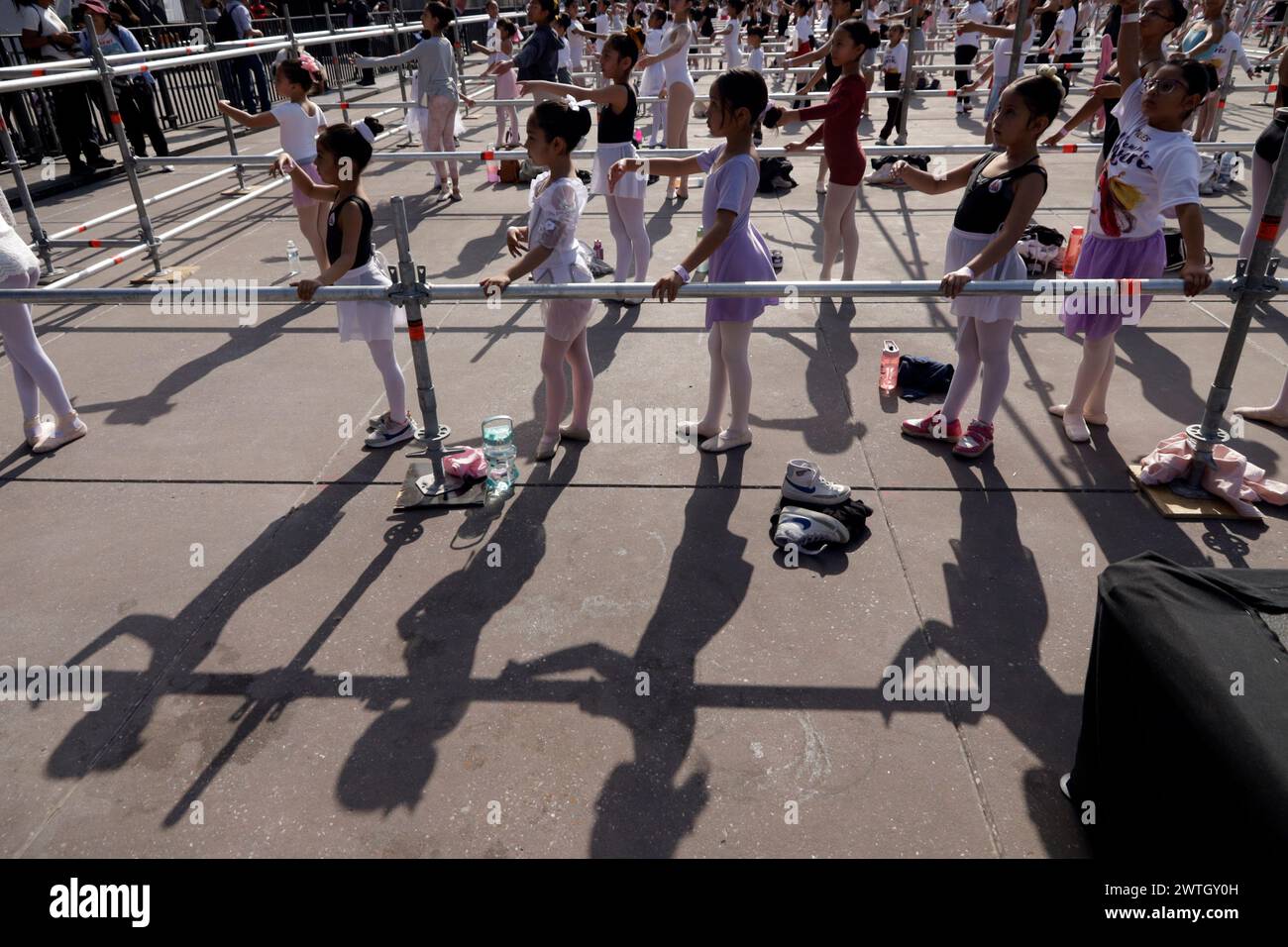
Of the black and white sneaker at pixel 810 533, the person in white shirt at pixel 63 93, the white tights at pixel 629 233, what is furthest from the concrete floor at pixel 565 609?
the person in white shirt at pixel 63 93

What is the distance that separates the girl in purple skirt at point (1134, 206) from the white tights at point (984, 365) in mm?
502

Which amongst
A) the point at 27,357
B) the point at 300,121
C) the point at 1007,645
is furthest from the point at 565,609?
the point at 300,121

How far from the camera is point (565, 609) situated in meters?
3.60

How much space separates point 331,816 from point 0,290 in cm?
326

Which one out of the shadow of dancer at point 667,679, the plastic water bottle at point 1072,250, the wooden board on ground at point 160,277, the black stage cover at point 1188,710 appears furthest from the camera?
the wooden board on ground at point 160,277

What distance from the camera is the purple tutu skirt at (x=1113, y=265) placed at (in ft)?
14.1

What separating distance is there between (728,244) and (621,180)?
210 cm

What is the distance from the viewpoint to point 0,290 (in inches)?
160

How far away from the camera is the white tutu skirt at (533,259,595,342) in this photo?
4.30 m

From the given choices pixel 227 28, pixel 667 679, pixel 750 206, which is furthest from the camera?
pixel 227 28

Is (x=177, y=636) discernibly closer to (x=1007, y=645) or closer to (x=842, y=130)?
(x=1007, y=645)

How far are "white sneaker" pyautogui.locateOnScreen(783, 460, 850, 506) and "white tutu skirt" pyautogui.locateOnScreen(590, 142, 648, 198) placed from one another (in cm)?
282

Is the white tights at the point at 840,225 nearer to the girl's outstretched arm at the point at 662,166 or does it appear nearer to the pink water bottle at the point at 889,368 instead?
the pink water bottle at the point at 889,368
